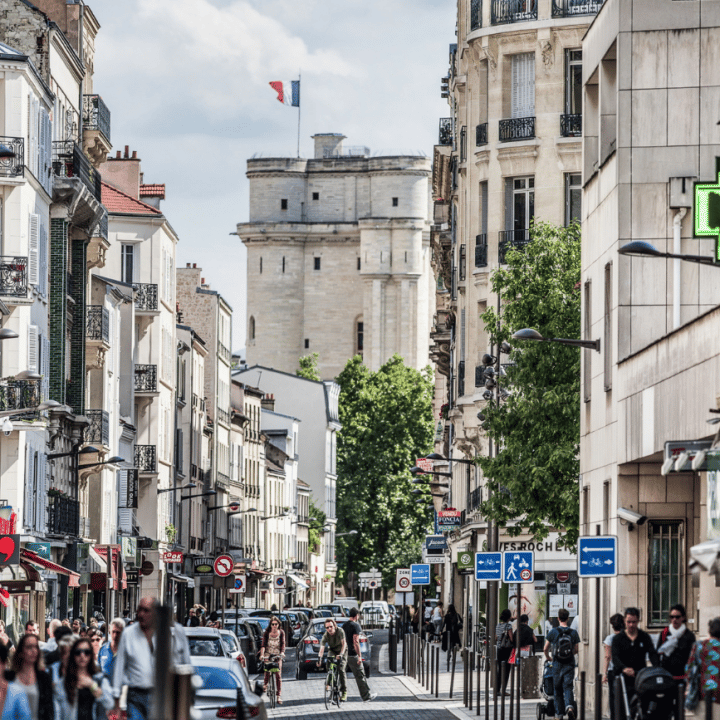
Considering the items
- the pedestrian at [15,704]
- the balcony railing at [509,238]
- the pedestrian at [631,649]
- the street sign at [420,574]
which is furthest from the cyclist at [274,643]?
the balcony railing at [509,238]

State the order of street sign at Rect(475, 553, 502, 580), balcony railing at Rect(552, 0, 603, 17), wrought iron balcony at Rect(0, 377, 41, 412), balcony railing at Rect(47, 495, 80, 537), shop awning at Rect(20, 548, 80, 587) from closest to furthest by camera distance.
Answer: street sign at Rect(475, 553, 502, 580) < shop awning at Rect(20, 548, 80, 587) < wrought iron balcony at Rect(0, 377, 41, 412) < balcony railing at Rect(552, 0, 603, 17) < balcony railing at Rect(47, 495, 80, 537)

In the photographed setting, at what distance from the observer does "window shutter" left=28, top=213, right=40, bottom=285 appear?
4581 cm

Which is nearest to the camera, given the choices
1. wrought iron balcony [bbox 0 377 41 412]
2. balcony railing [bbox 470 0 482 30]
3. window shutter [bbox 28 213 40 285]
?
wrought iron balcony [bbox 0 377 41 412]

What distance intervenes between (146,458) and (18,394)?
28969 mm

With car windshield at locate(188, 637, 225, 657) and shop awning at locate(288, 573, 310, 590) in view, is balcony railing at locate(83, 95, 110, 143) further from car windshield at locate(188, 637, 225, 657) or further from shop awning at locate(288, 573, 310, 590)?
shop awning at locate(288, 573, 310, 590)

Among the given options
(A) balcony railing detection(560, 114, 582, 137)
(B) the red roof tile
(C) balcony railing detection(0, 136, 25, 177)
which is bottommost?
(C) balcony railing detection(0, 136, 25, 177)

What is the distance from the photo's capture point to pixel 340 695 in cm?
3219

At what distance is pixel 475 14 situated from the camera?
5272cm

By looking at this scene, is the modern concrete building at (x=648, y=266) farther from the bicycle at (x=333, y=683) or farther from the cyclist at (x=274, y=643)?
the cyclist at (x=274, y=643)

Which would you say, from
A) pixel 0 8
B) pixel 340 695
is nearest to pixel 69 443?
pixel 0 8

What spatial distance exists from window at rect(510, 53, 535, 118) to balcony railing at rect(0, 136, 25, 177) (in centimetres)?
1397

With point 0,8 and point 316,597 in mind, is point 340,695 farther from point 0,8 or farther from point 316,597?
point 316,597

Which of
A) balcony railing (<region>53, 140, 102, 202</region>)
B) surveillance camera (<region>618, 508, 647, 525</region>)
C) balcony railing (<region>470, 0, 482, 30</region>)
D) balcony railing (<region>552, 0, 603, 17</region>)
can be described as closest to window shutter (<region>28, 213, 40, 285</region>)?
balcony railing (<region>53, 140, 102, 202</region>)

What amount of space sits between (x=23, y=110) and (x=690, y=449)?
88.0ft
